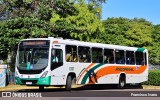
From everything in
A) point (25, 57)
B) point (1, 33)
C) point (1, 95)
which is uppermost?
point (1, 33)

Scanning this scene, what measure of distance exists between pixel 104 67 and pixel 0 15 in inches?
714

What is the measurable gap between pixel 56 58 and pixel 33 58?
1239 mm

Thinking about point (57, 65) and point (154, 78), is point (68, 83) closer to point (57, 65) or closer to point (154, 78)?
point (57, 65)

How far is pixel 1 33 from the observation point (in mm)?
31281

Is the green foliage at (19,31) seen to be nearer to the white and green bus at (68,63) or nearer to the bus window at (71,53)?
the white and green bus at (68,63)

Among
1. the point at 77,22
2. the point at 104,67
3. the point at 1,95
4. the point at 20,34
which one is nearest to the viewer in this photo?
the point at 1,95

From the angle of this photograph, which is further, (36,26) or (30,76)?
(36,26)

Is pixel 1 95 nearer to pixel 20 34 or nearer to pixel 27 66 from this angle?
pixel 27 66

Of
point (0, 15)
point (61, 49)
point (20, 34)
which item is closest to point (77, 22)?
point (0, 15)

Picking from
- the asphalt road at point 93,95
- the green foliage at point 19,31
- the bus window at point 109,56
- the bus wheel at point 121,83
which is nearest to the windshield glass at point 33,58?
the asphalt road at point 93,95

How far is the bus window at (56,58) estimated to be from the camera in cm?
2180

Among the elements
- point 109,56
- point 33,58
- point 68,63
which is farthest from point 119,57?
point 33,58

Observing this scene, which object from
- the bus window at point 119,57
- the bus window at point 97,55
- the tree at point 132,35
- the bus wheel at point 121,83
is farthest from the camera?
the tree at point 132,35

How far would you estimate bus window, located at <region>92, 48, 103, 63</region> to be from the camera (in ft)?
83.4
